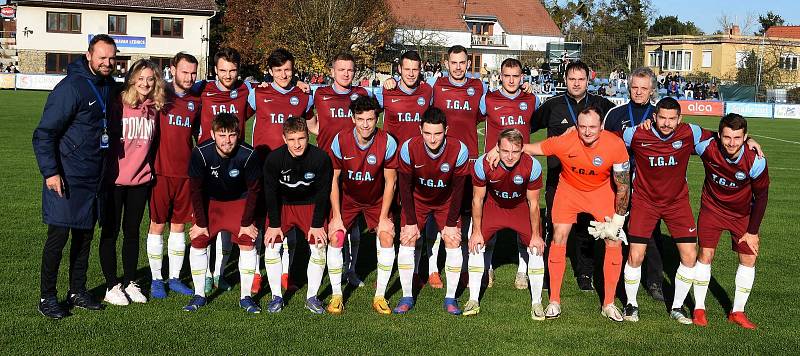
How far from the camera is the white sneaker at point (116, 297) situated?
661 centimetres

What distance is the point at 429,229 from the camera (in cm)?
782

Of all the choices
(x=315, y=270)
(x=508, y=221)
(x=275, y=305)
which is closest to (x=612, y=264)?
(x=508, y=221)

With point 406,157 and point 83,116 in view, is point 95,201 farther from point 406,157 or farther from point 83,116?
point 406,157

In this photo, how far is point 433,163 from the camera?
6.77 meters

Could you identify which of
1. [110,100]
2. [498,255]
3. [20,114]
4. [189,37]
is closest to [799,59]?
[189,37]

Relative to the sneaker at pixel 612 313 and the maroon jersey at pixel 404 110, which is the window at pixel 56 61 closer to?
the maroon jersey at pixel 404 110

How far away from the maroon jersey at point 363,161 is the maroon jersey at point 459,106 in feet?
4.42

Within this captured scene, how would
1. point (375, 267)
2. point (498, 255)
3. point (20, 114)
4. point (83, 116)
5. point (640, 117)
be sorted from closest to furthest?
point (83, 116) < point (640, 117) < point (375, 267) < point (498, 255) < point (20, 114)

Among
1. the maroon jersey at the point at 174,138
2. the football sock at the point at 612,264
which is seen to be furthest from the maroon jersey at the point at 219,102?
the football sock at the point at 612,264

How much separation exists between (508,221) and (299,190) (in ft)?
6.00

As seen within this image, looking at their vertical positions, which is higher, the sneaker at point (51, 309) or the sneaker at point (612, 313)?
the sneaker at point (51, 309)

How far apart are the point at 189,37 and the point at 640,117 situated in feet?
169

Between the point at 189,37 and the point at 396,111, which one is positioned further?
the point at 189,37

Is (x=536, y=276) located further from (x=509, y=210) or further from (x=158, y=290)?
(x=158, y=290)
